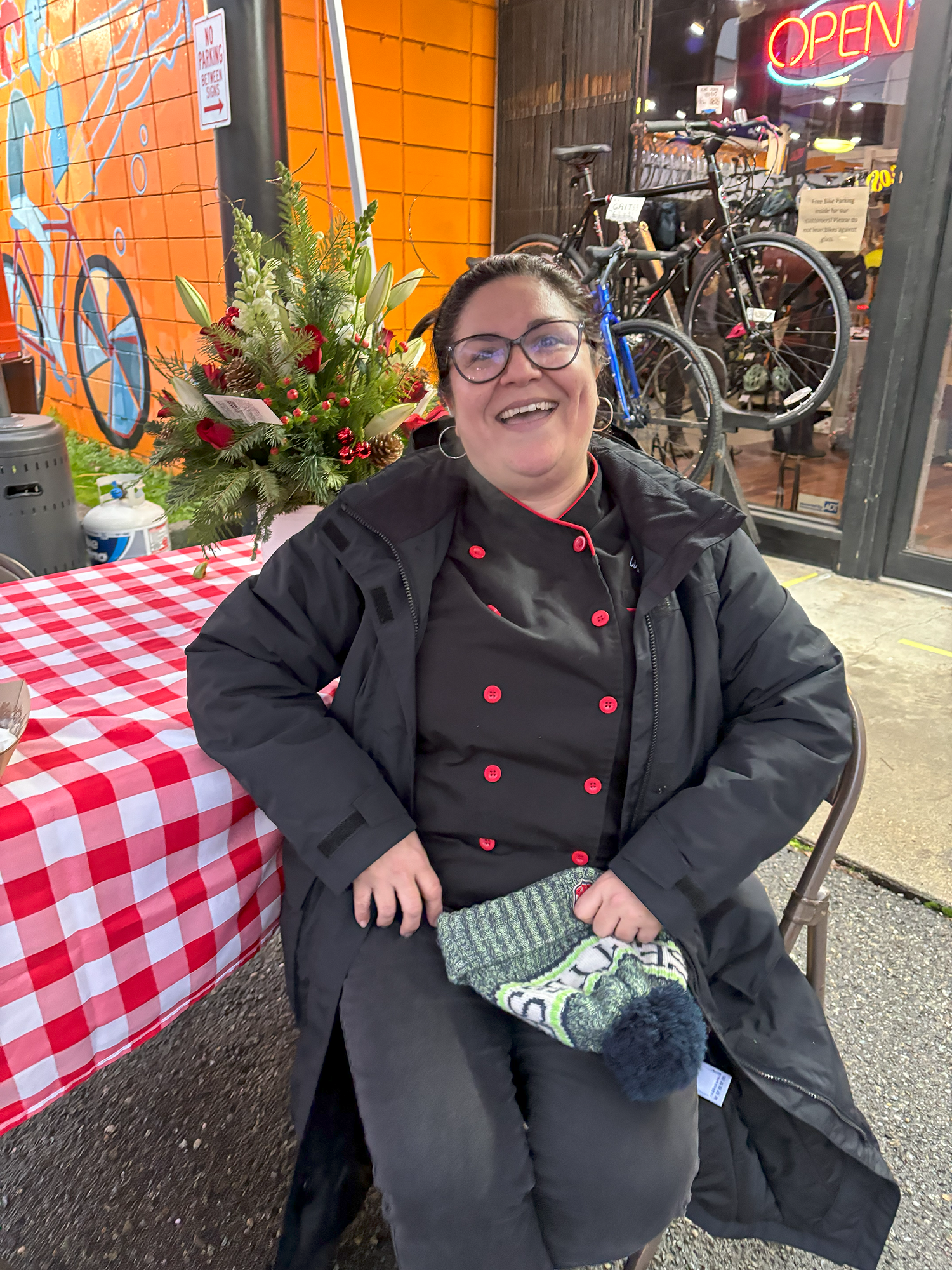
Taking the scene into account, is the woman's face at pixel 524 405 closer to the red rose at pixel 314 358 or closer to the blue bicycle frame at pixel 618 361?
the red rose at pixel 314 358

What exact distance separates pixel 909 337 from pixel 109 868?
3.57 m

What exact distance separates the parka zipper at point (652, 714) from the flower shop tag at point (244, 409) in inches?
26.0

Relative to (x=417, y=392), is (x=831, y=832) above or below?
below

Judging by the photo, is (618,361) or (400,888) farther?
(618,361)

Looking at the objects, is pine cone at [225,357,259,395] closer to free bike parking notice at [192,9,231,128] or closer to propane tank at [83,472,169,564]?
propane tank at [83,472,169,564]

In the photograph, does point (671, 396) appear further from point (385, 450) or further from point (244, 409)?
point (244, 409)

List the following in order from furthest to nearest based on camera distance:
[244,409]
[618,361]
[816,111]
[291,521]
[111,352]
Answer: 1. [111,352]
2. [618,361]
3. [816,111]
4. [291,521]
5. [244,409]

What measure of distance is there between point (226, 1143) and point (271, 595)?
3.29 ft

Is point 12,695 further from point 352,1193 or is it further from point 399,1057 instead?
point 352,1193

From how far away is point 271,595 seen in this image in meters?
1.18

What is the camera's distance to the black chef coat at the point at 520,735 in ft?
→ 3.83

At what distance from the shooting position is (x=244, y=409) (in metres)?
1.33

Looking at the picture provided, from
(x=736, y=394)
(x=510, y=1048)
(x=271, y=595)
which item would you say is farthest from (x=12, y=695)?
(x=736, y=394)

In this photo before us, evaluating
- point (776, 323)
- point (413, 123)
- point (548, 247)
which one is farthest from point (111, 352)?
point (776, 323)
